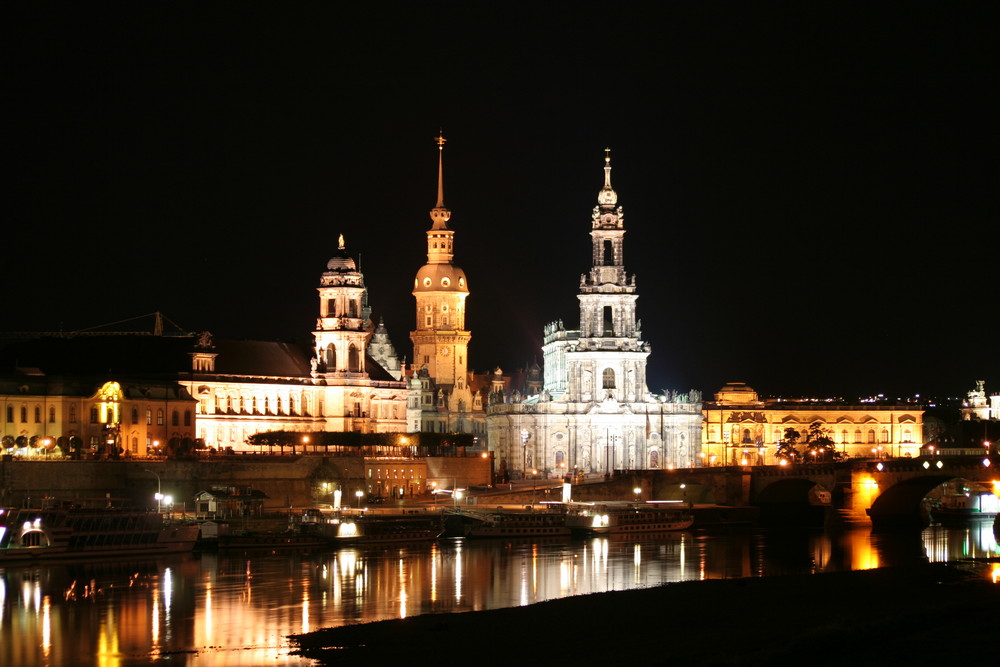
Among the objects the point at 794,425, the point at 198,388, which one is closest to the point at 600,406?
the point at 794,425

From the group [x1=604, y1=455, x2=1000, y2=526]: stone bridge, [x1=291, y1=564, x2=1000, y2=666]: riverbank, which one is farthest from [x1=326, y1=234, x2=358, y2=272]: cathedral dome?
[x1=291, y1=564, x2=1000, y2=666]: riverbank

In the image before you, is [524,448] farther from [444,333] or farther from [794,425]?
[794,425]

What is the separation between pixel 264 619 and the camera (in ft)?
213

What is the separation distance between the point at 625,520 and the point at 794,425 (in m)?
65.5

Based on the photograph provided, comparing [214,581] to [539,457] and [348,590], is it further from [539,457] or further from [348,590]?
[539,457]

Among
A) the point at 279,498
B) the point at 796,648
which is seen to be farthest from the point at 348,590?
the point at 279,498

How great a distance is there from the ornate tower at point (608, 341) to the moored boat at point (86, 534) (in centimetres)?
6140

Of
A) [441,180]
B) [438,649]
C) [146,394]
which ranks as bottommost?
[438,649]

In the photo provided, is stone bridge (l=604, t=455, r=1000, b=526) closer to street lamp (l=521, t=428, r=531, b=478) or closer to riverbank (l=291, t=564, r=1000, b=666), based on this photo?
street lamp (l=521, t=428, r=531, b=478)

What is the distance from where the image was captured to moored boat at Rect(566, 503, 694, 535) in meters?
107

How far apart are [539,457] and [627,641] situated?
9029 centimetres

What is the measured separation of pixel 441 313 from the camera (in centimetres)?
17012

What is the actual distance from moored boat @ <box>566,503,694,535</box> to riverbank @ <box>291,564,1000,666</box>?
1316 inches

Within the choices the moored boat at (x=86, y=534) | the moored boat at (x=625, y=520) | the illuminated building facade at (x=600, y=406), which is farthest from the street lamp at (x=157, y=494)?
the illuminated building facade at (x=600, y=406)
